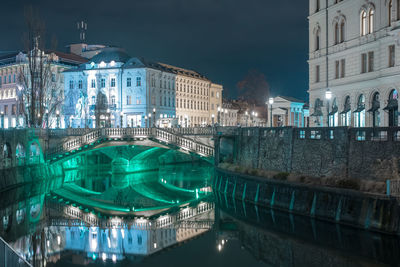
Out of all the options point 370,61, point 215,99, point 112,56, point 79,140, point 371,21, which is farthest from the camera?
point 215,99

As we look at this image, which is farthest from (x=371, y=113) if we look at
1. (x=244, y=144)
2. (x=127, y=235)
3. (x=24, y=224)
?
(x=24, y=224)

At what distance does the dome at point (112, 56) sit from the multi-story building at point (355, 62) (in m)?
54.9

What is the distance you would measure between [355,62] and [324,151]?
1517 cm

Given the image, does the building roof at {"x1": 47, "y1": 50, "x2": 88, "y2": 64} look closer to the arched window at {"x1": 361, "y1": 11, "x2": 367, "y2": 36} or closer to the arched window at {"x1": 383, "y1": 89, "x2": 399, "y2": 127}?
the arched window at {"x1": 361, "y1": 11, "x2": 367, "y2": 36}

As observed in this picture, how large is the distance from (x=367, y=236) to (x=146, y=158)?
4839 centimetres

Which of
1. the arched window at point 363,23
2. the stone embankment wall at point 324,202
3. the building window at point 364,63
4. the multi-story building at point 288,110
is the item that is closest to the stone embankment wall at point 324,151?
the stone embankment wall at point 324,202

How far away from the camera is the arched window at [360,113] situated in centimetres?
4816

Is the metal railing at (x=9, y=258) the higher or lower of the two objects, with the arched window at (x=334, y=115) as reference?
lower

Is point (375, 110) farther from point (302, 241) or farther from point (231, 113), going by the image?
point (231, 113)

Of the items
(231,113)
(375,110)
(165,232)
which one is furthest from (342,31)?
(231,113)

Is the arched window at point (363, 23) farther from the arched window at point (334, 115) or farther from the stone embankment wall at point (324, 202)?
the stone embankment wall at point (324, 202)

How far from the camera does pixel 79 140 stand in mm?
63188

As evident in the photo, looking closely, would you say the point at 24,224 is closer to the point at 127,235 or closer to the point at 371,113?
the point at 127,235

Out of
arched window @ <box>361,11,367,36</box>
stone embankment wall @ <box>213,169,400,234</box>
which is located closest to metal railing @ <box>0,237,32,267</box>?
stone embankment wall @ <box>213,169,400,234</box>
